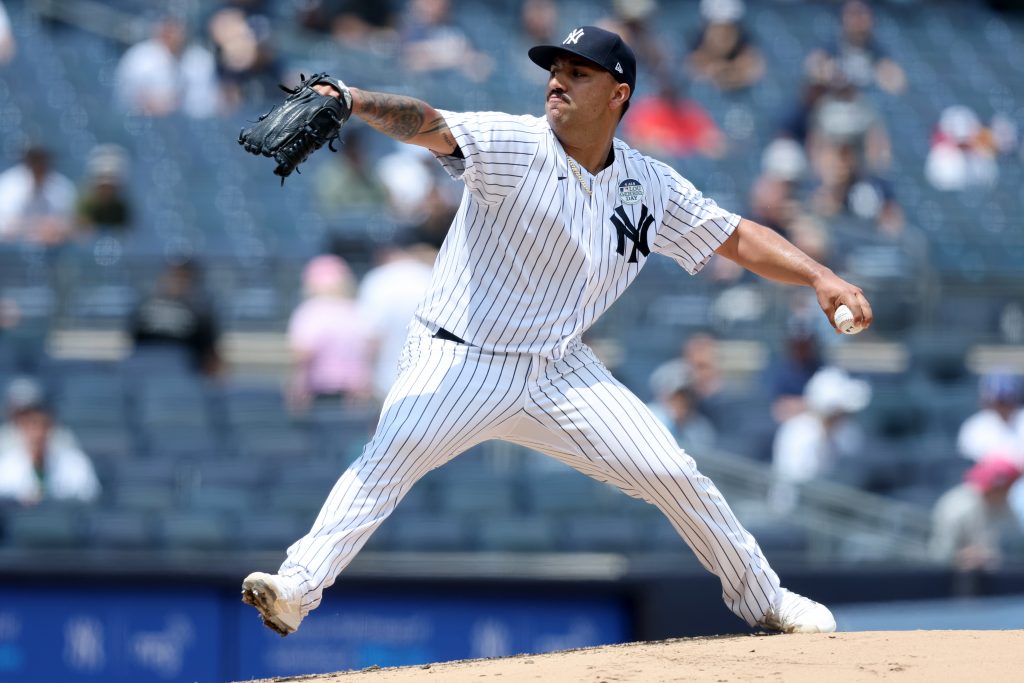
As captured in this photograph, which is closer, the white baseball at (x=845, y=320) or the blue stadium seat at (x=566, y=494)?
the white baseball at (x=845, y=320)

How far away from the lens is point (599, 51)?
13.2ft

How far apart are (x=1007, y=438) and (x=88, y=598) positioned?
15.4ft

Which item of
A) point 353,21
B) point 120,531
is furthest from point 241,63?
point 120,531

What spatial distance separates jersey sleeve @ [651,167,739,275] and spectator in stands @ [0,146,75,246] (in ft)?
17.2

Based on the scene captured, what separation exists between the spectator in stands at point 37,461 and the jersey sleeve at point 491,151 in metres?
3.85

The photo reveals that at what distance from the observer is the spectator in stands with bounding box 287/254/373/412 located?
779 cm

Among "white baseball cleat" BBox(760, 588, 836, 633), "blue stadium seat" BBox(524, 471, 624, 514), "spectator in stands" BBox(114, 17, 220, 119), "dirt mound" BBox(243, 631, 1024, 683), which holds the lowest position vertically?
"dirt mound" BBox(243, 631, 1024, 683)

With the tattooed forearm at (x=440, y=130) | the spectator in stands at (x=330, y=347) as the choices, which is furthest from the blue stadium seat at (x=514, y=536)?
the tattooed forearm at (x=440, y=130)

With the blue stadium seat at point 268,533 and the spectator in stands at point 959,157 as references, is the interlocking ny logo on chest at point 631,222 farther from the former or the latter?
the spectator in stands at point 959,157

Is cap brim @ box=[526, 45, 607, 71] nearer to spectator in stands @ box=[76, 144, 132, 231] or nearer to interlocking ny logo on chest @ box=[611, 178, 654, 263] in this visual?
interlocking ny logo on chest @ box=[611, 178, 654, 263]

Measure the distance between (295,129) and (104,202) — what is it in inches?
221

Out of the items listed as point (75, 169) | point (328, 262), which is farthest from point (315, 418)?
point (75, 169)

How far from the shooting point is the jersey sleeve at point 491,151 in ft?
12.8

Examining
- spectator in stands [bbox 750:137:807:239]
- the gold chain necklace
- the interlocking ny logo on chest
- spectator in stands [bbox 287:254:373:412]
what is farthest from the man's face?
spectator in stands [bbox 750:137:807:239]
